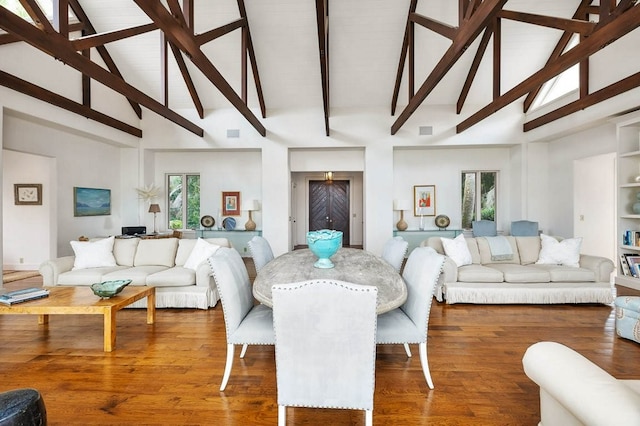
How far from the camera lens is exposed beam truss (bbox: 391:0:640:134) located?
286 centimetres

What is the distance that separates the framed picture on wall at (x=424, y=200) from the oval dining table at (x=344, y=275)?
4656 millimetres

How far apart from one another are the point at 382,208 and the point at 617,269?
389 cm

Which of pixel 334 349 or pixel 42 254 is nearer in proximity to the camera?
pixel 334 349

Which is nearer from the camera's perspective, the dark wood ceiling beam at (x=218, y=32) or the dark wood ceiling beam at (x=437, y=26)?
the dark wood ceiling beam at (x=437, y=26)

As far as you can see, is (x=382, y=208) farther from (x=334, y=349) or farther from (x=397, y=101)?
(x=334, y=349)

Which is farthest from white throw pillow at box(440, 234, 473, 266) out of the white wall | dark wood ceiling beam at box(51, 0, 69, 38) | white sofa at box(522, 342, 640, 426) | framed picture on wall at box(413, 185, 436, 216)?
the white wall

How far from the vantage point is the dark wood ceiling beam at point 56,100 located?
4.22 meters

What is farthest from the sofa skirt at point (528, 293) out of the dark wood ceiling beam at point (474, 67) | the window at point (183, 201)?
the window at point (183, 201)

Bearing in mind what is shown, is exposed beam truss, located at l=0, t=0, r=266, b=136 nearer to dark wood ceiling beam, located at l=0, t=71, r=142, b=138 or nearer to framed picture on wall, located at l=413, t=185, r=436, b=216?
dark wood ceiling beam, located at l=0, t=71, r=142, b=138

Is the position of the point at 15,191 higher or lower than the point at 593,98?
lower

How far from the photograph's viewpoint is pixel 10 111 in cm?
435

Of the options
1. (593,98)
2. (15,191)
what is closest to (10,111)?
(15,191)

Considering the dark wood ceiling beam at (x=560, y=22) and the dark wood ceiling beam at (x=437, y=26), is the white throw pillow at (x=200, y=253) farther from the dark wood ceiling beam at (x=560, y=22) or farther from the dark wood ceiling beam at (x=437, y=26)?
the dark wood ceiling beam at (x=560, y=22)

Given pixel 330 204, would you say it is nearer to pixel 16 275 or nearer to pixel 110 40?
pixel 110 40
